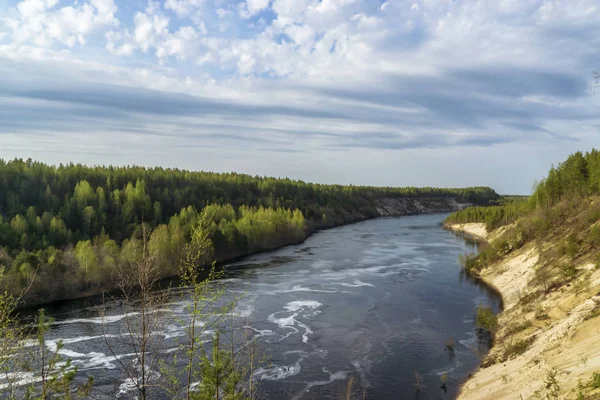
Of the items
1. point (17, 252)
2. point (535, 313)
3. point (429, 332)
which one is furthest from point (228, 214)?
point (535, 313)

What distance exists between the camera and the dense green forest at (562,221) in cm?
4632

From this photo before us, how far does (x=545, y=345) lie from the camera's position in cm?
2772

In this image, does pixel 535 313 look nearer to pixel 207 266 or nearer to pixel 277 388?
pixel 277 388

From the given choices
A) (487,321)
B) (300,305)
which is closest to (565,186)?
(487,321)

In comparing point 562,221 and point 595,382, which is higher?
point 562,221

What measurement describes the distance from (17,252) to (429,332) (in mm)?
52979

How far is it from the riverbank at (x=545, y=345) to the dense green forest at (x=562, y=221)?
402cm

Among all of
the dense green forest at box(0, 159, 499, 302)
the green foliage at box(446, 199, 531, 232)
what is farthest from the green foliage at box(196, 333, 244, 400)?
the green foliage at box(446, 199, 531, 232)

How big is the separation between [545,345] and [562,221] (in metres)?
42.4

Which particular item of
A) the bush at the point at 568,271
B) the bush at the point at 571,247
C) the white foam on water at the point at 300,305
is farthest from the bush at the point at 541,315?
the white foam on water at the point at 300,305

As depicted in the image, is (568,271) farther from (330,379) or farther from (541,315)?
(330,379)

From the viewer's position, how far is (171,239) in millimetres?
73000

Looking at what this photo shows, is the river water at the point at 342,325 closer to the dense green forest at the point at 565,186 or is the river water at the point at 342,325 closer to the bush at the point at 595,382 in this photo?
the bush at the point at 595,382

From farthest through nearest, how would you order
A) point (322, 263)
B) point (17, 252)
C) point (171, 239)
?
point (322, 263) < point (171, 239) < point (17, 252)
